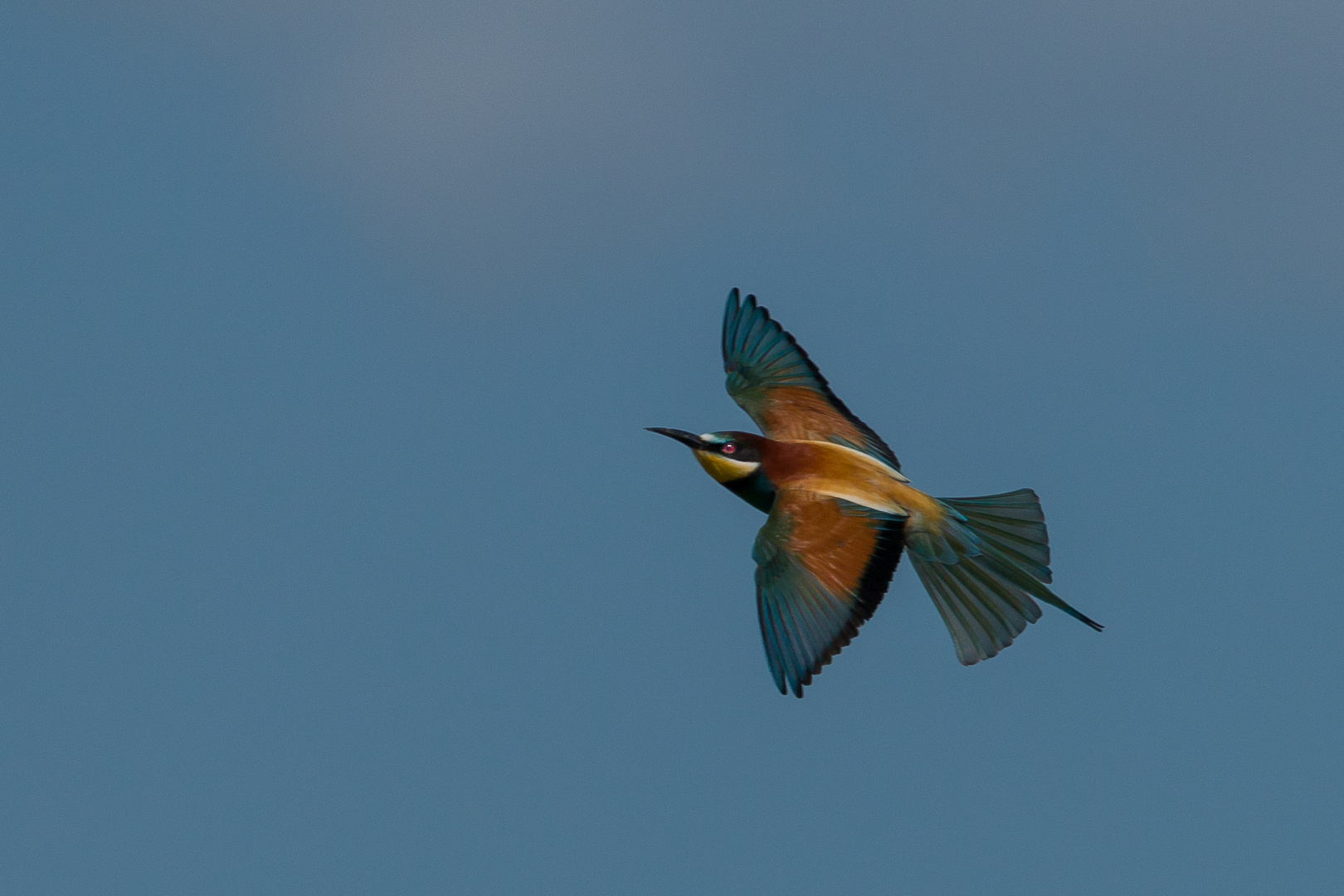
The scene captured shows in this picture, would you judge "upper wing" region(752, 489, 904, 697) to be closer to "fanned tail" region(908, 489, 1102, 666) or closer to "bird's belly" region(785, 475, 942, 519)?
"bird's belly" region(785, 475, 942, 519)

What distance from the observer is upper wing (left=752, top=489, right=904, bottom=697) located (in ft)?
19.9

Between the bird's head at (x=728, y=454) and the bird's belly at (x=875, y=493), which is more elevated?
the bird's head at (x=728, y=454)

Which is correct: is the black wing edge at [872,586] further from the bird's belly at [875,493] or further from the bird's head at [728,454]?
the bird's head at [728,454]

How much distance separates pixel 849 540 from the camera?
6.36 metres

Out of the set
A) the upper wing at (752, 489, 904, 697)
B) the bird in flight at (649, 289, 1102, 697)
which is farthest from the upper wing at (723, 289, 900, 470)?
the upper wing at (752, 489, 904, 697)

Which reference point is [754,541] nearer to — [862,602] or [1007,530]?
[862,602]

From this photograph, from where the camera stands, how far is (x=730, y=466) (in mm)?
6910

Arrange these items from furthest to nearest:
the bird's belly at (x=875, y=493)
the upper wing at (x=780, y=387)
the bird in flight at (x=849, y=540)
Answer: the upper wing at (x=780, y=387) → the bird's belly at (x=875, y=493) → the bird in flight at (x=849, y=540)

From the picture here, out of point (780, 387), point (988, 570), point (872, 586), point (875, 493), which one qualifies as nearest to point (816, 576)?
point (872, 586)

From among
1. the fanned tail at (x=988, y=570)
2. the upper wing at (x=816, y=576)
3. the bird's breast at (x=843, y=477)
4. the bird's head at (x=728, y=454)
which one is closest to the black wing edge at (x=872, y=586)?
the upper wing at (x=816, y=576)

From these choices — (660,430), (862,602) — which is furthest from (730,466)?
(862,602)

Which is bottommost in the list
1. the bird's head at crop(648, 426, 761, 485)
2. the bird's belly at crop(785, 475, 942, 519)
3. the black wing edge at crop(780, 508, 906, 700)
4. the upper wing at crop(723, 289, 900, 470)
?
the black wing edge at crop(780, 508, 906, 700)

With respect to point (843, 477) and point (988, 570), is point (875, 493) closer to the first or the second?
point (843, 477)

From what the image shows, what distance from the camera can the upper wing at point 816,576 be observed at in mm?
6051
